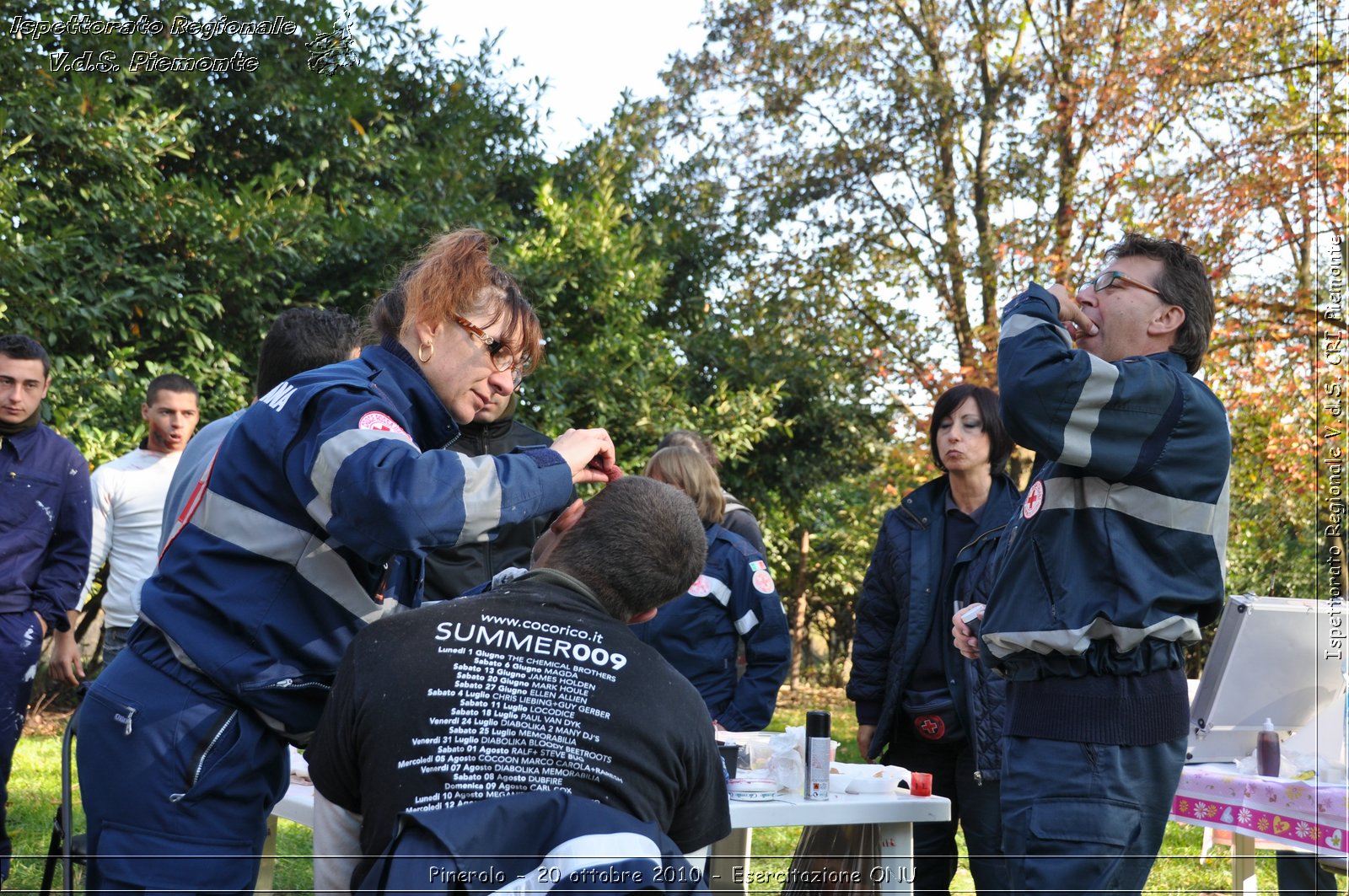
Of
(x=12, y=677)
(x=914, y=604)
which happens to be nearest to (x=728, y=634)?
(x=914, y=604)

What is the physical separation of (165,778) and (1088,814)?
1836 millimetres

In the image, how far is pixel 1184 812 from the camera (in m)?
3.74

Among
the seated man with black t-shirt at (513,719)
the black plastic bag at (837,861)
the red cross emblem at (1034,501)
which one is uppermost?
the red cross emblem at (1034,501)

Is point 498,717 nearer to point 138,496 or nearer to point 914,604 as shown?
point 914,604

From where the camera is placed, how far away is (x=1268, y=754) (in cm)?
362

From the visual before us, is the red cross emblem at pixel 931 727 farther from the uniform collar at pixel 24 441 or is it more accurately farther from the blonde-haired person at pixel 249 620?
the uniform collar at pixel 24 441

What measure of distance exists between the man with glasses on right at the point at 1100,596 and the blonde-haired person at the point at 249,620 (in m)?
1.14

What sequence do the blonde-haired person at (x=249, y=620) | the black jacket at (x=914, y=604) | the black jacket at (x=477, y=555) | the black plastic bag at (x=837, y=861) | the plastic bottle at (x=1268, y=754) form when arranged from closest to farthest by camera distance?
the blonde-haired person at (x=249, y=620) < the black plastic bag at (x=837, y=861) < the plastic bottle at (x=1268, y=754) < the black jacket at (x=914, y=604) < the black jacket at (x=477, y=555)

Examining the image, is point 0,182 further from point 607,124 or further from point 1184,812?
point 1184,812

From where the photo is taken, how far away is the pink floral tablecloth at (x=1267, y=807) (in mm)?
3248

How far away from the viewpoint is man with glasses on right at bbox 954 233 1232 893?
2.44 meters

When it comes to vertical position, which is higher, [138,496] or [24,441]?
[24,441]

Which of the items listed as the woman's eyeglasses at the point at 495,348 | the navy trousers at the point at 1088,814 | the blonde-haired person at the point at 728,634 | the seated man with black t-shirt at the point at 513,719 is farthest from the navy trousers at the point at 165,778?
the blonde-haired person at the point at 728,634

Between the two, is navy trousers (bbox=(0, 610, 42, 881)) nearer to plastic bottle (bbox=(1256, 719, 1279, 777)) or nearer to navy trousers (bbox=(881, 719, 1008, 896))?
navy trousers (bbox=(881, 719, 1008, 896))
